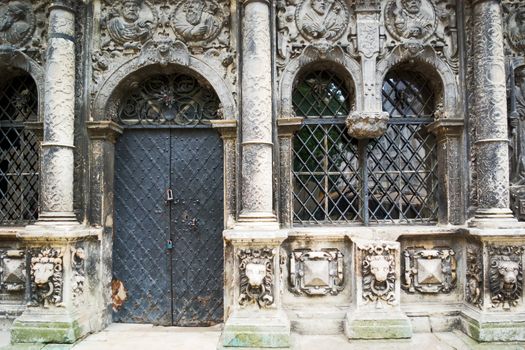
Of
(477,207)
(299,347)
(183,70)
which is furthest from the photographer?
(183,70)

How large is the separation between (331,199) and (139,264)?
109 inches

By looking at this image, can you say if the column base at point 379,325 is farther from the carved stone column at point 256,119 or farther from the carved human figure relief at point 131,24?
the carved human figure relief at point 131,24

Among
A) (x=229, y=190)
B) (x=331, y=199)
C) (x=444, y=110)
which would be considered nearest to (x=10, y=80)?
(x=229, y=190)

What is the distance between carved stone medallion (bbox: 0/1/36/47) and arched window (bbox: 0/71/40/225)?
0.45 meters

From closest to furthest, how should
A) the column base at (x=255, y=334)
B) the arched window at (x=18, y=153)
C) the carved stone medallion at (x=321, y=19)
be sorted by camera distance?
the column base at (x=255, y=334), the carved stone medallion at (x=321, y=19), the arched window at (x=18, y=153)

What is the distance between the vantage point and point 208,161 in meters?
5.34

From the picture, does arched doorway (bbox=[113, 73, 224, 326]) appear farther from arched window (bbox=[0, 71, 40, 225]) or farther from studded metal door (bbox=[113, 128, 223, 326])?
arched window (bbox=[0, 71, 40, 225])

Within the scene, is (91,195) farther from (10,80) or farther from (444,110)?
(444,110)

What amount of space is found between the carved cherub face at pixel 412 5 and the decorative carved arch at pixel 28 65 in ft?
16.2

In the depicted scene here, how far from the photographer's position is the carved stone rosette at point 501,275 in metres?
4.48

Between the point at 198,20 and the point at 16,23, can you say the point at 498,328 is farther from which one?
the point at 16,23

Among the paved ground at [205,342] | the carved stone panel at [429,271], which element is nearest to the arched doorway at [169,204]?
the paved ground at [205,342]

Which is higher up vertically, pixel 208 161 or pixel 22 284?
pixel 208 161

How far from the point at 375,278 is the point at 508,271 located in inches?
59.0
